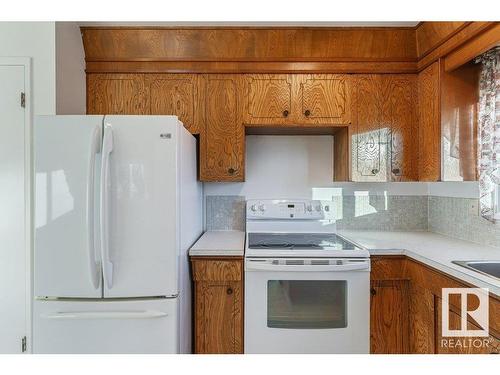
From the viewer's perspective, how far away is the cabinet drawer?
1.97 meters

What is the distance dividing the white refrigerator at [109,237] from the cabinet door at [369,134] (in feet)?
4.31

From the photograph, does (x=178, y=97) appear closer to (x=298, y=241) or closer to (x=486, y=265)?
(x=298, y=241)

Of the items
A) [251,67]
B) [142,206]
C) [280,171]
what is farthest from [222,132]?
[142,206]

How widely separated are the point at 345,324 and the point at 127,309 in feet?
4.05

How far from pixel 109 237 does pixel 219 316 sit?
82 cm

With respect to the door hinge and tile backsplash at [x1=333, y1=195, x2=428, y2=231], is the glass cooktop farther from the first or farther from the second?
the door hinge

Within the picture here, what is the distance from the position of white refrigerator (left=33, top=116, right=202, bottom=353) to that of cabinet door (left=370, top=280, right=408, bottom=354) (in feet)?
3.85

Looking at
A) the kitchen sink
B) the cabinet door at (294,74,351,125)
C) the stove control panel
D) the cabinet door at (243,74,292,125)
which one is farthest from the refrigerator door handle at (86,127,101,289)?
the kitchen sink

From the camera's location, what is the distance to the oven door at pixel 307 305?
193cm

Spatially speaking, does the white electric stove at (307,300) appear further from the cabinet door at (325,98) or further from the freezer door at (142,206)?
the cabinet door at (325,98)

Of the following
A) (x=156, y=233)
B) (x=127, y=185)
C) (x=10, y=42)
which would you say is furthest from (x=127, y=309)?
(x=10, y=42)

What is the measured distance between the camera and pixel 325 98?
91.9 inches

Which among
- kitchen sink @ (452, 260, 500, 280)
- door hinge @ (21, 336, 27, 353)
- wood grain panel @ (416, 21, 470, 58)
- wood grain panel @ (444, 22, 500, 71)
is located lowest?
door hinge @ (21, 336, 27, 353)

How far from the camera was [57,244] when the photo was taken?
1.67m
